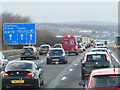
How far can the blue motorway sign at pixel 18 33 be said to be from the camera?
56.7 meters

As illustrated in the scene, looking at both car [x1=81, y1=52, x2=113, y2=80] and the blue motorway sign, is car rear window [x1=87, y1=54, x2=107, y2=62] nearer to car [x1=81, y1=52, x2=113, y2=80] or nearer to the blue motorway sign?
car [x1=81, y1=52, x2=113, y2=80]

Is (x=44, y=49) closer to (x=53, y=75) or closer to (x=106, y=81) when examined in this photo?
(x=53, y=75)

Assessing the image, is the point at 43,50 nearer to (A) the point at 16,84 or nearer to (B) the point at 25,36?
(B) the point at 25,36

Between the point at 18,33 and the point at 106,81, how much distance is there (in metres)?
48.3

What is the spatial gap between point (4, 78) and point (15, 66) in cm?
75

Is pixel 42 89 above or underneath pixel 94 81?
underneath

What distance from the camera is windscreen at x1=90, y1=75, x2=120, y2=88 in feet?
30.6

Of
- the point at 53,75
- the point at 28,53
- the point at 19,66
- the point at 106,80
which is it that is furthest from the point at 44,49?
the point at 106,80

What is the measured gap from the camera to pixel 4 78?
15.7 m

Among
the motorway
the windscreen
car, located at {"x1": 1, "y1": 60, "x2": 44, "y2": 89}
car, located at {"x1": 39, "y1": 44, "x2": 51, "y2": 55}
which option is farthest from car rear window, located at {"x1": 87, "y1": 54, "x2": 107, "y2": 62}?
car, located at {"x1": 39, "y1": 44, "x2": 51, "y2": 55}

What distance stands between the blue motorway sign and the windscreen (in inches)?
1869

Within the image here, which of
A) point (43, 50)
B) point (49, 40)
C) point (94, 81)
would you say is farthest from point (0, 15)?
point (94, 81)

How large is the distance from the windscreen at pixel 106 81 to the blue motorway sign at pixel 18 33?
47.5m

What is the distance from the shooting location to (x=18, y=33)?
2250 inches
